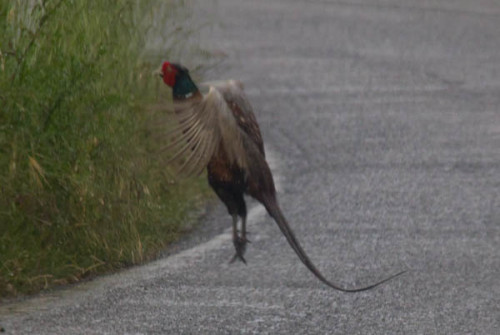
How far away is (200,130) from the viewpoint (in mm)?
4566

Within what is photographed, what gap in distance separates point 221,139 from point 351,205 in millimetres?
3542

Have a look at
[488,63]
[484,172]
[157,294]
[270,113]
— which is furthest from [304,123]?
[157,294]

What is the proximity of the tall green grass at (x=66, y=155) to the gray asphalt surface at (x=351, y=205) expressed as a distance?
18 cm

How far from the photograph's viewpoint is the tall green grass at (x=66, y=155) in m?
6.07

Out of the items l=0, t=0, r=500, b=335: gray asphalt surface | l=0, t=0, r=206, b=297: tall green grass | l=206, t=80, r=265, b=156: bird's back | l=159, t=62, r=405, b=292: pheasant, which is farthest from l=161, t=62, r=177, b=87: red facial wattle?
l=0, t=0, r=206, b=297: tall green grass

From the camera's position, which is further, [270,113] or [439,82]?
[439,82]

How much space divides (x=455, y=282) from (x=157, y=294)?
1544 millimetres

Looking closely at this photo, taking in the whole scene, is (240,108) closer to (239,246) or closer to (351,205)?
(239,246)

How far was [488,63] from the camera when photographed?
43.3 ft

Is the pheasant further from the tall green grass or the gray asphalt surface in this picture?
the tall green grass

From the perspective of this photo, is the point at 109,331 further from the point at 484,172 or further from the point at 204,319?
the point at 484,172

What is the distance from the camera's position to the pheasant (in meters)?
4.56

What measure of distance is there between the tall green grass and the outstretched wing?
163 centimetres

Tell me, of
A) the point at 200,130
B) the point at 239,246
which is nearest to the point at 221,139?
the point at 200,130
